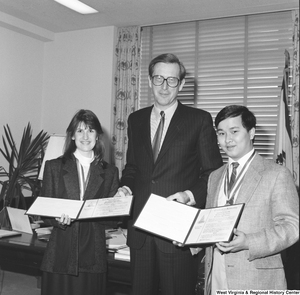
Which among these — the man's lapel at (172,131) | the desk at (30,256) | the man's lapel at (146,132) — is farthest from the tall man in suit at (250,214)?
the desk at (30,256)

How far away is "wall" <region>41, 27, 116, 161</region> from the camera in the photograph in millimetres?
5883

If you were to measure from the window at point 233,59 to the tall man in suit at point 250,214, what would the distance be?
3483 mm

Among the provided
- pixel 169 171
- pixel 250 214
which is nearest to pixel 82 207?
pixel 169 171

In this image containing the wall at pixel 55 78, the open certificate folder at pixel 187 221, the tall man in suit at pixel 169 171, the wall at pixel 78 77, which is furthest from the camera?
the wall at pixel 78 77

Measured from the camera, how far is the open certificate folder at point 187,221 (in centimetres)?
155

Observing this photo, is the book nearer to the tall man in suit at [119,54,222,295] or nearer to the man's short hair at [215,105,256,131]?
the tall man in suit at [119,54,222,295]

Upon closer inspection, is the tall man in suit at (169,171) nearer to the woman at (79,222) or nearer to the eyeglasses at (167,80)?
the eyeglasses at (167,80)

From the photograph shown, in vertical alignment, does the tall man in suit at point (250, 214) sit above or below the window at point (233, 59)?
below

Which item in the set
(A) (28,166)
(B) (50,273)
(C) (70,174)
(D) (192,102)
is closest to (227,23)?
(D) (192,102)

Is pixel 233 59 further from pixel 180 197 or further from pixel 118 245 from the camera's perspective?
pixel 180 197

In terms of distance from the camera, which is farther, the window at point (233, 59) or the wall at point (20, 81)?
the wall at point (20, 81)

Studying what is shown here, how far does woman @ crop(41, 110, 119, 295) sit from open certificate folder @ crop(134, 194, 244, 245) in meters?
0.60

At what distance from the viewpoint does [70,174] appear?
2.45 m

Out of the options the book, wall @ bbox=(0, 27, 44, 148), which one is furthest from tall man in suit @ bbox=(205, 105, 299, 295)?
wall @ bbox=(0, 27, 44, 148)
